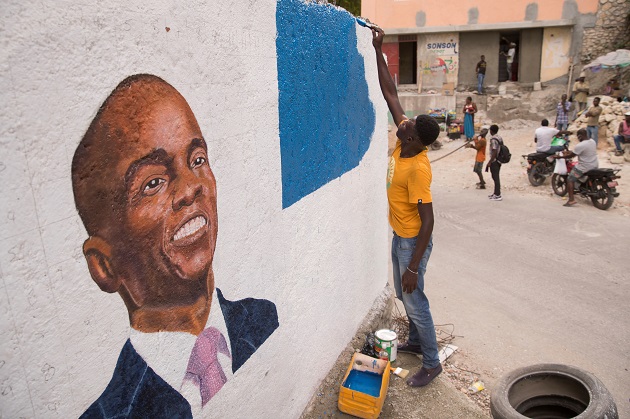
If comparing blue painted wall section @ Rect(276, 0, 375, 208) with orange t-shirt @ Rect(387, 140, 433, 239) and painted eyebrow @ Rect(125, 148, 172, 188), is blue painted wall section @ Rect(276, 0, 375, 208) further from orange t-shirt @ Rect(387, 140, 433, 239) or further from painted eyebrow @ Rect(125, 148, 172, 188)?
painted eyebrow @ Rect(125, 148, 172, 188)

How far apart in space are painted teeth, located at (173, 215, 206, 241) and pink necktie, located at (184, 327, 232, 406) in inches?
19.3

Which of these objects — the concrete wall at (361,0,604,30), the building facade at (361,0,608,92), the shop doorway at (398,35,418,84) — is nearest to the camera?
the concrete wall at (361,0,604,30)

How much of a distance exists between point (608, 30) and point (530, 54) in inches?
119

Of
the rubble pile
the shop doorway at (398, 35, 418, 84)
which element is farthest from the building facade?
the rubble pile

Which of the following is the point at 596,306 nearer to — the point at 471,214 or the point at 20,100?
the point at 471,214

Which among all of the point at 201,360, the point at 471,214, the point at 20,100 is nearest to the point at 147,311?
the point at 201,360

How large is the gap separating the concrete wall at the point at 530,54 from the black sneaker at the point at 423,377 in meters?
21.0

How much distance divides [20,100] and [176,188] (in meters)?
0.70

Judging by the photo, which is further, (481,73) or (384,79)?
(481,73)

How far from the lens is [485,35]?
2155cm

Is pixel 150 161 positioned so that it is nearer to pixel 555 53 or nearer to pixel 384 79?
pixel 384 79

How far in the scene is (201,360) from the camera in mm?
2188

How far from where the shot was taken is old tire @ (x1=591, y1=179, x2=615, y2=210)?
9.54m

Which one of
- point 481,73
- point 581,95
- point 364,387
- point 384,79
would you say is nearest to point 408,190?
point 384,79
